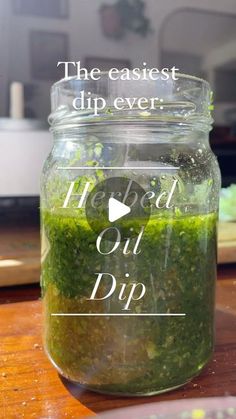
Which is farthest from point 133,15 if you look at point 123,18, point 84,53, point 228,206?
point 228,206

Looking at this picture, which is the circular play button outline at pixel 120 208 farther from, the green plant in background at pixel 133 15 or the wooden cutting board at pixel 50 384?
the green plant in background at pixel 133 15

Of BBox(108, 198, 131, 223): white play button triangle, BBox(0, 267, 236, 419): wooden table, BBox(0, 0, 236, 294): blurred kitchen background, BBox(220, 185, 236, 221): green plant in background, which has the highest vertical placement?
BBox(0, 0, 236, 294): blurred kitchen background

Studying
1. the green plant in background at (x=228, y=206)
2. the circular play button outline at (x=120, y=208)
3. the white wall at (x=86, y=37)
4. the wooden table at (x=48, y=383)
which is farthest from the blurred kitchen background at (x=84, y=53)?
the circular play button outline at (x=120, y=208)

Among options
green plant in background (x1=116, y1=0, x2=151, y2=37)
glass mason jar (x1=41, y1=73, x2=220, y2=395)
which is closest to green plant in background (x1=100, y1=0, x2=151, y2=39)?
green plant in background (x1=116, y1=0, x2=151, y2=37)

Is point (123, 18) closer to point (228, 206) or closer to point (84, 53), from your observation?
point (84, 53)

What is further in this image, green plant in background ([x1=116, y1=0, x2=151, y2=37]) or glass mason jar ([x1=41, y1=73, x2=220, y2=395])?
green plant in background ([x1=116, y1=0, x2=151, y2=37])

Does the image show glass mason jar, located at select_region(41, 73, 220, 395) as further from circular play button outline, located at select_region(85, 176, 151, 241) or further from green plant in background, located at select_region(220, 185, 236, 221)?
green plant in background, located at select_region(220, 185, 236, 221)

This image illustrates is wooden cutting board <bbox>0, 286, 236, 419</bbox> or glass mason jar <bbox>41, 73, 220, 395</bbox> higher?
glass mason jar <bbox>41, 73, 220, 395</bbox>
